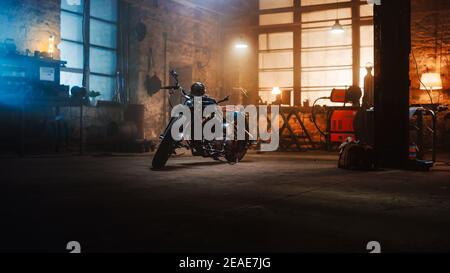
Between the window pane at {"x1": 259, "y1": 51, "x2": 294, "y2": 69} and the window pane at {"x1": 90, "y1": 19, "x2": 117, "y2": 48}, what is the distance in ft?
15.3

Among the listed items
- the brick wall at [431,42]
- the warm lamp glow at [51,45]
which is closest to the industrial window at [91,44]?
the warm lamp glow at [51,45]

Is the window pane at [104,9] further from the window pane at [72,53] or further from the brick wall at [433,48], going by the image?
the brick wall at [433,48]

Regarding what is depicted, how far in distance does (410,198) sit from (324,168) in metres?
2.87

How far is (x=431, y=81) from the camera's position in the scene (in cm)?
1186

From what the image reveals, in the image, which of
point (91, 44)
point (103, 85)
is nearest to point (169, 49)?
point (103, 85)

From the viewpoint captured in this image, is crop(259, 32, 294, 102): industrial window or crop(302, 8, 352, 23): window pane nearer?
crop(302, 8, 352, 23): window pane

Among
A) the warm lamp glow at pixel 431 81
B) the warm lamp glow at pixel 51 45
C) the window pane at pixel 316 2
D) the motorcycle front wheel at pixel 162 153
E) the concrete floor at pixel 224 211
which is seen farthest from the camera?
the window pane at pixel 316 2

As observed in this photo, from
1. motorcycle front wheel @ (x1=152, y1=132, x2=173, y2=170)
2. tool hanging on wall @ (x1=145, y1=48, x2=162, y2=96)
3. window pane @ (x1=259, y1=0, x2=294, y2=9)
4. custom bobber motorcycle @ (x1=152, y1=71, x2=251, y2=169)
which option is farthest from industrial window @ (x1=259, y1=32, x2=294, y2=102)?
motorcycle front wheel @ (x1=152, y1=132, x2=173, y2=170)

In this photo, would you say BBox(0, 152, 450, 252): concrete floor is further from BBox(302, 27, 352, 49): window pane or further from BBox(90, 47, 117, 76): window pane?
BBox(302, 27, 352, 49): window pane

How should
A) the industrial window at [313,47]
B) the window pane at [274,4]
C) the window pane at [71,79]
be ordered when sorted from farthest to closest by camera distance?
the window pane at [274,4], the industrial window at [313,47], the window pane at [71,79]

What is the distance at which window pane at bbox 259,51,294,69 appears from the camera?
48.8 feet

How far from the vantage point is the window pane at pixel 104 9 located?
12.6m

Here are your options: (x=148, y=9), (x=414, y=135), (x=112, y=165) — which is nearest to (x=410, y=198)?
(x=112, y=165)
